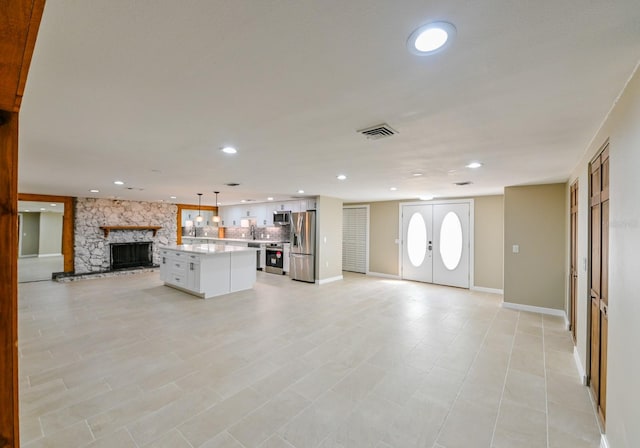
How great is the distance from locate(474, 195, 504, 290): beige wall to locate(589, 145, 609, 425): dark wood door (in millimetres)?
3895

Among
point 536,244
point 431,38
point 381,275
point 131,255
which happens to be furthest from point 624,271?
point 131,255

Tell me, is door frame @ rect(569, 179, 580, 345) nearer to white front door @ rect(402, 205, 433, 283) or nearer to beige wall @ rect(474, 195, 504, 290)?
beige wall @ rect(474, 195, 504, 290)

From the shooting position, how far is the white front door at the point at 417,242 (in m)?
7.27

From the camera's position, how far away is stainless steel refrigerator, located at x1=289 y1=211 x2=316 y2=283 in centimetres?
726

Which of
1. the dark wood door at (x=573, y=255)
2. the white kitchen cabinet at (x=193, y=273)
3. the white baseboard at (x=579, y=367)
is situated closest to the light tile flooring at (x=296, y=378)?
the white baseboard at (x=579, y=367)

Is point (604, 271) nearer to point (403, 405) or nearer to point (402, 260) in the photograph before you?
point (403, 405)

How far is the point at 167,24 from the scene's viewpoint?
3.57 feet

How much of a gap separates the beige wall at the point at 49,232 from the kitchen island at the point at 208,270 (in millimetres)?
10606

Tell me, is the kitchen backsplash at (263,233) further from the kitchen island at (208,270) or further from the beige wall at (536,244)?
the beige wall at (536,244)

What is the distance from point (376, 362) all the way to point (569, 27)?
305cm

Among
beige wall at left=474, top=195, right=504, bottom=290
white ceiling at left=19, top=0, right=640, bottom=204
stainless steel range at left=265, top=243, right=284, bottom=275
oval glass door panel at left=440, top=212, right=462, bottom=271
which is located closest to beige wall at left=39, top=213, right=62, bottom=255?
stainless steel range at left=265, top=243, right=284, bottom=275

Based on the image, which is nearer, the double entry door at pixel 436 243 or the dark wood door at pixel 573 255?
the dark wood door at pixel 573 255

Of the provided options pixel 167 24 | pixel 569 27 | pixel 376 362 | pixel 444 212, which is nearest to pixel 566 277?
pixel 444 212

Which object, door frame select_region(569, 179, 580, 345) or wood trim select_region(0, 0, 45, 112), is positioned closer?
wood trim select_region(0, 0, 45, 112)
